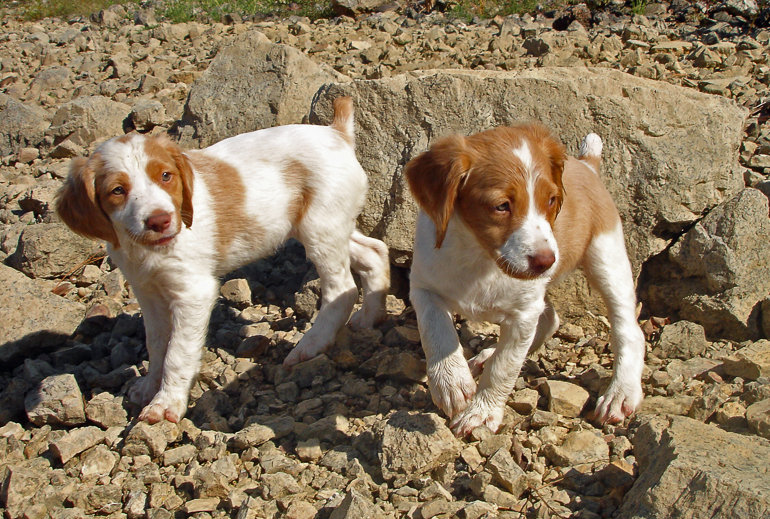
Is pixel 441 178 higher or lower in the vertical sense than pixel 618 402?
higher

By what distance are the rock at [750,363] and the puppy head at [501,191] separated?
1.59m

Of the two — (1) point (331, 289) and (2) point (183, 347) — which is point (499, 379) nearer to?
(1) point (331, 289)

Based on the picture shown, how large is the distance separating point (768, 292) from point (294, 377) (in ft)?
10.8

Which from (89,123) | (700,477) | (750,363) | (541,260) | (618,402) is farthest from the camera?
(89,123)

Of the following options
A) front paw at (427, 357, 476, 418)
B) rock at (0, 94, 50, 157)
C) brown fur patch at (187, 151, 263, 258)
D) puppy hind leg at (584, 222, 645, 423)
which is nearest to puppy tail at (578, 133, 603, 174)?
puppy hind leg at (584, 222, 645, 423)

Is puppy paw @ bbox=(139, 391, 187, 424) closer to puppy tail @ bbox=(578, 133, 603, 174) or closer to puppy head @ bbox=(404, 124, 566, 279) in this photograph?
puppy head @ bbox=(404, 124, 566, 279)

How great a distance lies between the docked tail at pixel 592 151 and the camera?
4469 mm

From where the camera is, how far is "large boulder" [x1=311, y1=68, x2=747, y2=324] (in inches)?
188

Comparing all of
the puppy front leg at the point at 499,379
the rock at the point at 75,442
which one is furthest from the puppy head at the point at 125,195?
the puppy front leg at the point at 499,379

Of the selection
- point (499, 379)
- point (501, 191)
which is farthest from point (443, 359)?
point (501, 191)

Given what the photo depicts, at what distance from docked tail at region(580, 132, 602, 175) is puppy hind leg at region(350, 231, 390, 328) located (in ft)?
5.35

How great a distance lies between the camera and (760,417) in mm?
3291

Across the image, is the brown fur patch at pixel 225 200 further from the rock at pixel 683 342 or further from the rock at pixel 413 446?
the rock at pixel 683 342

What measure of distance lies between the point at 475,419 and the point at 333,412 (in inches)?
32.4
